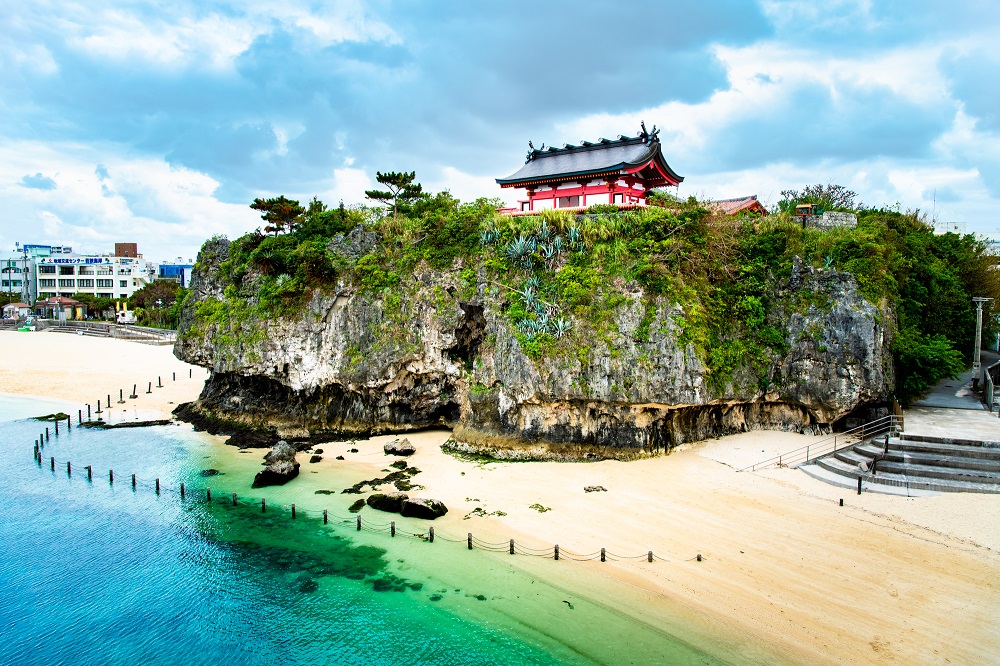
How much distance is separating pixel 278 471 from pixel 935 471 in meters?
24.8

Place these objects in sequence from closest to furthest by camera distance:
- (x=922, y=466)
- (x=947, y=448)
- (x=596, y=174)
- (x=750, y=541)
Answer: (x=750, y=541) → (x=922, y=466) → (x=947, y=448) → (x=596, y=174)

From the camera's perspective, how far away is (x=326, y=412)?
3152cm

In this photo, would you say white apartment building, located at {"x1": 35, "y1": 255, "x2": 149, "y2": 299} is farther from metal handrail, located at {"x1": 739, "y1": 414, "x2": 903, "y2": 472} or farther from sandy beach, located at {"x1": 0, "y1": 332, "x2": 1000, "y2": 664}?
metal handrail, located at {"x1": 739, "y1": 414, "x2": 903, "y2": 472}

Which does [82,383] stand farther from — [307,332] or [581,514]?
[581,514]

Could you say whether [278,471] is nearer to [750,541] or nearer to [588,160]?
[750,541]

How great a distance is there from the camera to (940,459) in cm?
2033

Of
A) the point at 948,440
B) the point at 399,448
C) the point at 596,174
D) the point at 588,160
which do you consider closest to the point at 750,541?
the point at 948,440

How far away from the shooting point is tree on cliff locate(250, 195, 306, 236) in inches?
1293

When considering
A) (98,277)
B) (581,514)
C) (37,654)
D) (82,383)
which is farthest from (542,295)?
(98,277)

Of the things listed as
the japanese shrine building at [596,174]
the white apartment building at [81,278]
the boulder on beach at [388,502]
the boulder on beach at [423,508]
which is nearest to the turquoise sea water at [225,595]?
the boulder on beach at [388,502]

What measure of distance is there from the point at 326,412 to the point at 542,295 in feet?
46.3

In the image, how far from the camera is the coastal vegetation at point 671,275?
25.4m

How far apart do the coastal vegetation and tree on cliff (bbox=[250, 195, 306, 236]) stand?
3.20 meters

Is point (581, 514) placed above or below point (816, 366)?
below
